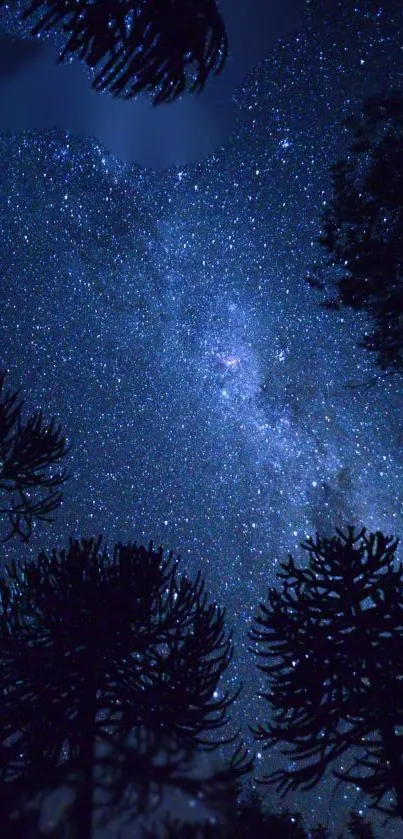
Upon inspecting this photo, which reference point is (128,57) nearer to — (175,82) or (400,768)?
(175,82)

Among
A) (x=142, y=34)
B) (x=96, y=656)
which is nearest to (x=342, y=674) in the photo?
(x=96, y=656)

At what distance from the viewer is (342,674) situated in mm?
5664

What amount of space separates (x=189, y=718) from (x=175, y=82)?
5842mm

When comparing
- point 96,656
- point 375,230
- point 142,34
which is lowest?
point 96,656

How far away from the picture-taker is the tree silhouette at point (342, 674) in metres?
5.33

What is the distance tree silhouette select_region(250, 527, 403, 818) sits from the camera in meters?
5.33

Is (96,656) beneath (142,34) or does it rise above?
beneath

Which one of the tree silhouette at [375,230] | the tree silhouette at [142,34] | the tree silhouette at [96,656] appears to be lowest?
the tree silhouette at [96,656]

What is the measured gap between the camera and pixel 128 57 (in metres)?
2.46

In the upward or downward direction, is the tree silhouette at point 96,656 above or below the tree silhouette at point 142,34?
below

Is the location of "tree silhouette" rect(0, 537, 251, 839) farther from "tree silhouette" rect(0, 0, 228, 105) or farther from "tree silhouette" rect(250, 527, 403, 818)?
"tree silhouette" rect(0, 0, 228, 105)

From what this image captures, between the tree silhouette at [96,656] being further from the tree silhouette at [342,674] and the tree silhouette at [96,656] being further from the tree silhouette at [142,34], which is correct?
the tree silhouette at [142,34]

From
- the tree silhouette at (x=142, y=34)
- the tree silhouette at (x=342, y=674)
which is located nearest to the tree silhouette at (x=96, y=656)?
the tree silhouette at (x=342, y=674)

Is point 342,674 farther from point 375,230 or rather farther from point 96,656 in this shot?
point 375,230
